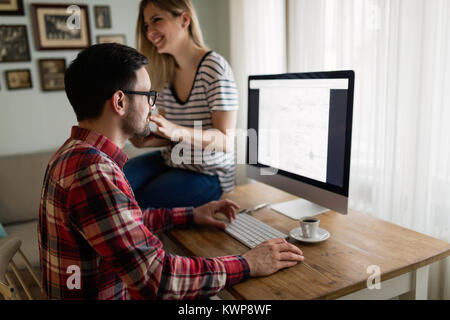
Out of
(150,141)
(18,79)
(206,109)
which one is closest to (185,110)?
(206,109)

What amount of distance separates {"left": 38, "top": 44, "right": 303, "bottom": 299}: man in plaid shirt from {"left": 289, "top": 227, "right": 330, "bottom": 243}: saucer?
0.13 metres

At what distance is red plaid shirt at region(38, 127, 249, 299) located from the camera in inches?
32.0

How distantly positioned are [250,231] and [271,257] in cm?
25

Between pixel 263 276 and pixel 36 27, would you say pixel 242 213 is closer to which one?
pixel 263 276

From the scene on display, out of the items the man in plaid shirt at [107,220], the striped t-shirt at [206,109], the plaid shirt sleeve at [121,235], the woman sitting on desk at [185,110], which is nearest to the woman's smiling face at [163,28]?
the woman sitting on desk at [185,110]

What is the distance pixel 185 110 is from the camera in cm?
166

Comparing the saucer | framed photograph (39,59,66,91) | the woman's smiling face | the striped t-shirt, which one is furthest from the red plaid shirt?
framed photograph (39,59,66,91)

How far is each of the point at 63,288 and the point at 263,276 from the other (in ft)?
1.62

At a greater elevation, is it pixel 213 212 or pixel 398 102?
pixel 398 102

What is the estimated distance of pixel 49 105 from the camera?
2.58m

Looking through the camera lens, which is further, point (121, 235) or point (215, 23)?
point (215, 23)

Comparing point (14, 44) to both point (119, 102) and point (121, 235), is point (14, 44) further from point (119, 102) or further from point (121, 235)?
point (121, 235)

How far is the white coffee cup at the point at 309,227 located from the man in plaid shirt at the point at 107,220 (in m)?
0.14
